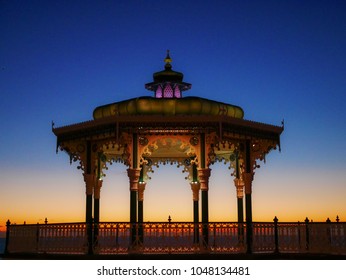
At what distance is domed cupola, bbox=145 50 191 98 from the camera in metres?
21.8

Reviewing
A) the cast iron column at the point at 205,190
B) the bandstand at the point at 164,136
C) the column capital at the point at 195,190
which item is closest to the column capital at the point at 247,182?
the bandstand at the point at 164,136

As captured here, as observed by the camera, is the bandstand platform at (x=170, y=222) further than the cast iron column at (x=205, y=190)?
No

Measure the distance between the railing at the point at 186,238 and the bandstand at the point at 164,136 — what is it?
0.11m

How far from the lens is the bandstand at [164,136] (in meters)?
19.6

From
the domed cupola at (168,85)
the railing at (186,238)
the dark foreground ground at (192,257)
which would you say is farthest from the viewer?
the domed cupola at (168,85)

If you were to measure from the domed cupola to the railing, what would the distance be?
5077 mm

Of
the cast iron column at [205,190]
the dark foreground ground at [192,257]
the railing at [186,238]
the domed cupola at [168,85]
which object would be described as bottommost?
the dark foreground ground at [192,257]

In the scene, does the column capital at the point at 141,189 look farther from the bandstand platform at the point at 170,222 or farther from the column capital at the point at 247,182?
the column capital at the point at 247,182

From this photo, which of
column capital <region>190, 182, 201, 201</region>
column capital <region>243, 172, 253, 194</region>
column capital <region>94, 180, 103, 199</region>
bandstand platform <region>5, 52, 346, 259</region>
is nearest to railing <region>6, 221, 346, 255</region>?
bandstand platform <region>5, 52, 346, 259</region>

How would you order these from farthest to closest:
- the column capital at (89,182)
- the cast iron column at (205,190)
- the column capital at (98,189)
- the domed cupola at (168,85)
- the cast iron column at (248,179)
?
the column capital at (98,189)
the domed cupola at (168,85)
the column capital at (89,182)
the cast iron column at (248,179)
the cast iron column at (205,190)

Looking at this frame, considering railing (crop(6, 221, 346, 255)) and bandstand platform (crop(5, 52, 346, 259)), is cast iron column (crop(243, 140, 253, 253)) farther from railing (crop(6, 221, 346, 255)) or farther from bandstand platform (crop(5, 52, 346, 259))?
railing (crop(6, 221, 346, 255))

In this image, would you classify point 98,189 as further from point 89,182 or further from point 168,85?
point 168,85

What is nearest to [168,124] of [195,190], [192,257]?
[192,257]

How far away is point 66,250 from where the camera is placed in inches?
764
